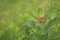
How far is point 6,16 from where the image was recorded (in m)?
2.35

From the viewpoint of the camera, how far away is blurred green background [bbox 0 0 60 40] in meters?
1.19

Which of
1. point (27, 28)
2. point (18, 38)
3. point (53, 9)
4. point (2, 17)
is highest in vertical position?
point (53, 9)

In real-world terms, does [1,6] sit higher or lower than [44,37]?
lower

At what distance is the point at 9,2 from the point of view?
2516 mm

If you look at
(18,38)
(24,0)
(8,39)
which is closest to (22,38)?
(18,38)

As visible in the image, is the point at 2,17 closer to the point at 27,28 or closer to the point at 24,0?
the point at 24,0

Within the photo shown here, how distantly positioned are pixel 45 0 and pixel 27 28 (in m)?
0.93

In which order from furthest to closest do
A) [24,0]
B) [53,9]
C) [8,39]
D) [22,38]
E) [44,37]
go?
[24,0] → [8,39] → [22,38] → [53,9] → [44,37]

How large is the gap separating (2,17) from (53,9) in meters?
1.20

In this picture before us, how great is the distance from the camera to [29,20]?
4.03ft

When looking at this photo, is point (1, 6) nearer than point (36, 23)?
No

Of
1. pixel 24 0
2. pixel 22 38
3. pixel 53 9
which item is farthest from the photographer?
pixel 24 0

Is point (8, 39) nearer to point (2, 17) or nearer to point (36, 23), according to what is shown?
point (36, 23)

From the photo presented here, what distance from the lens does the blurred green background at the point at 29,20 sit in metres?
1.19
